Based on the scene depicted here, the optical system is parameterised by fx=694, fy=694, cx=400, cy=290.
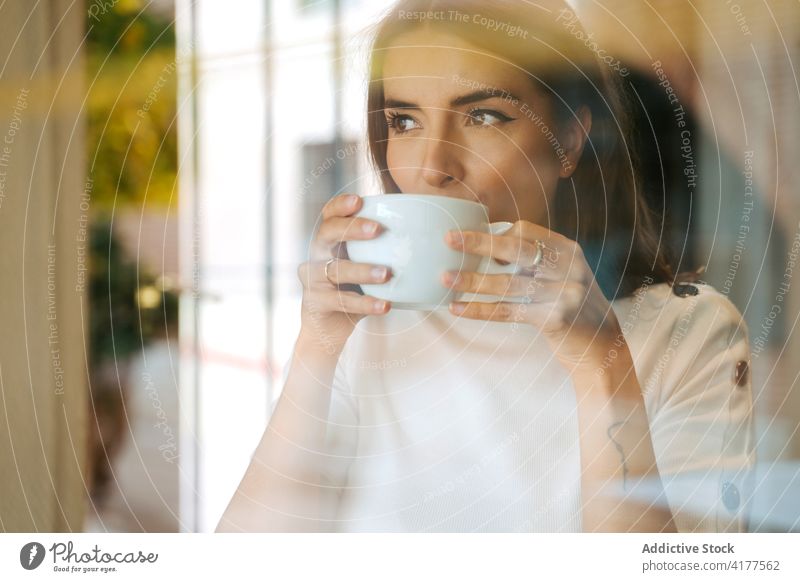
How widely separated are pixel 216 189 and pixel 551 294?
18 cm

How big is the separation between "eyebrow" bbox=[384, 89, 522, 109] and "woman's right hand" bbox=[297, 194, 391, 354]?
2.1 inches

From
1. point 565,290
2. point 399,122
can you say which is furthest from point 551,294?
point 399,122

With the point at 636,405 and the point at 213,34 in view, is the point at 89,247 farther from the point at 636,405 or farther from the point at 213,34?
the point at 636,405

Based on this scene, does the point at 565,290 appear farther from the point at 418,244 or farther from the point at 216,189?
the point at 216,189

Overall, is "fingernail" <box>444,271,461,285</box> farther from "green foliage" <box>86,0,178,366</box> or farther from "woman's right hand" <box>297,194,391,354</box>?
"green foliage" <box>86,0,178,366</box>

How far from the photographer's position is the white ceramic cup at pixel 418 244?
305mm

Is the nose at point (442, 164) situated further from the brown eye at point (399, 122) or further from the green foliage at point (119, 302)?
the green foliage at point (119, 302)

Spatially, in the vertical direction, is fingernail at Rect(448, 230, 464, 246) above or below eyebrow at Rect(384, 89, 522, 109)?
below

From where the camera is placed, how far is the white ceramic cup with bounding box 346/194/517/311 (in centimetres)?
31

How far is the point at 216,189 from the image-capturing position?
13.9 inches

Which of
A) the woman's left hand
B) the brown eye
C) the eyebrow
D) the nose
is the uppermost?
the eyebrow

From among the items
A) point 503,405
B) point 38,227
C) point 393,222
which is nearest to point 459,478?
point 503,405

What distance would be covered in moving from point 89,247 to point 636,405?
0.94ft

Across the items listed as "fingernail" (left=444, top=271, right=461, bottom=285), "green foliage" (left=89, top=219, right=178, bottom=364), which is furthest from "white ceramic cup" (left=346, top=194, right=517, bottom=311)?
"green foliage" (left=89, top=219, right=178, bottom=364)
